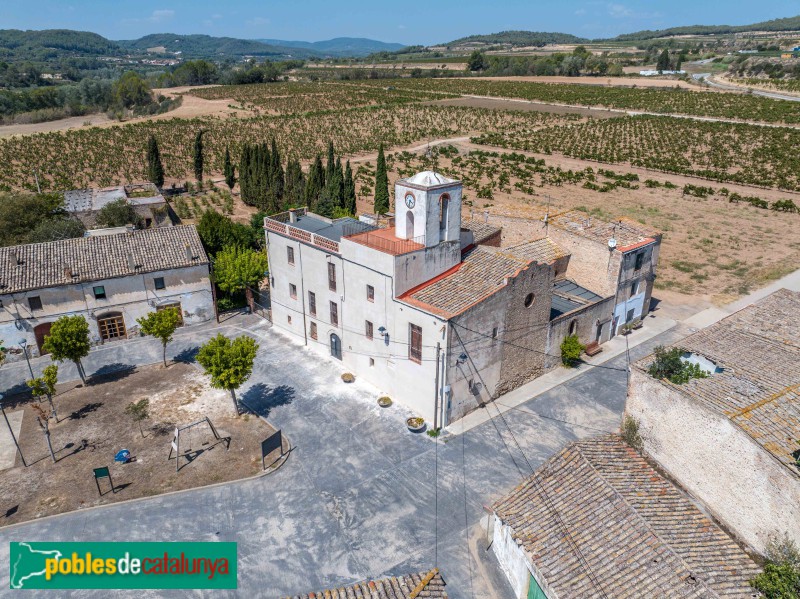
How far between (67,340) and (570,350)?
2815cm

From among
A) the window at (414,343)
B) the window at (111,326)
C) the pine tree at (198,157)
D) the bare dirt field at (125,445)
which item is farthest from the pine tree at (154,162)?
the window at (414,343)

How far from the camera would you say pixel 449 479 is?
83.6 feet

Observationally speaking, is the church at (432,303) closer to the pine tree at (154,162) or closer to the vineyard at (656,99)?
the pine tree at (154,162)

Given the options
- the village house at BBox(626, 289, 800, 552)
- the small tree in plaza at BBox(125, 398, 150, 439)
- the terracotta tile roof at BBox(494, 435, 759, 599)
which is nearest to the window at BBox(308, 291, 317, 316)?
the small tree in plaza at BBox(125, 398, 150, 439)

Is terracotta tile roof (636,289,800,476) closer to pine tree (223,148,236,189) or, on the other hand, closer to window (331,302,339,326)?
window (331,302,339,326)

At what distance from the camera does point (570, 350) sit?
111 feet

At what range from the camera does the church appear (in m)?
28.3

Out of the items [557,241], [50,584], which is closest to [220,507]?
[50,584]

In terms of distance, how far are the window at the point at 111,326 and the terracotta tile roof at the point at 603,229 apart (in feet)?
95.4

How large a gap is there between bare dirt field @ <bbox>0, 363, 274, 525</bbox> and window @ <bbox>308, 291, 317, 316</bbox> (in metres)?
7.36

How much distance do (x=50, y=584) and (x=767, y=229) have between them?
69464 millimetres

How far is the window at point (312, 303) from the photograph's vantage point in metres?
35.2

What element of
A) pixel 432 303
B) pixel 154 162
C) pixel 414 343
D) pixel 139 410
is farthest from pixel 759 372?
pixel 154 162

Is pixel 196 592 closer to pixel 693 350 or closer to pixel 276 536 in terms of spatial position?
pixel 276 536
